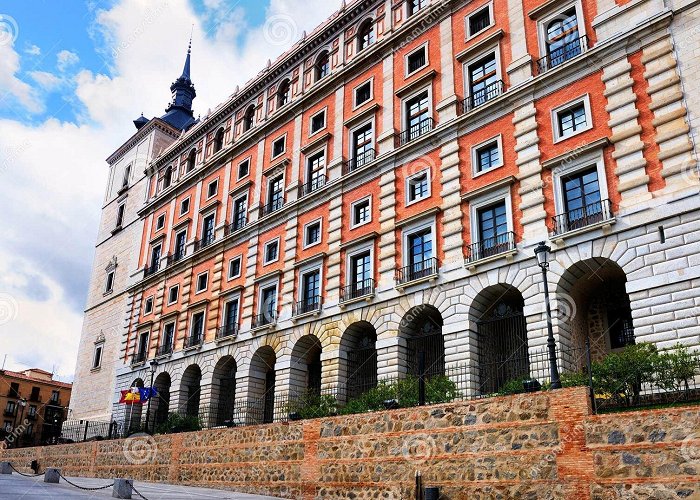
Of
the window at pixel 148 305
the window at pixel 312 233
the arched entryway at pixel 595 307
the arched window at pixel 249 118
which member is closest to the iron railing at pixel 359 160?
the window at pixel 312 233

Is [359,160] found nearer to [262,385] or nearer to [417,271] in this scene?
[417,271]

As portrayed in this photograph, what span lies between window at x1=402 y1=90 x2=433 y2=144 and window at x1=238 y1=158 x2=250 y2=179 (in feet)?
42.4

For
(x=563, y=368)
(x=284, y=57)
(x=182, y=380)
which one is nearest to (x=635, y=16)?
(x=563, y=368)

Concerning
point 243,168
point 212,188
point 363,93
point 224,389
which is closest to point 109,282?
point 212,188

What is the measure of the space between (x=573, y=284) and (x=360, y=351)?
394 inches

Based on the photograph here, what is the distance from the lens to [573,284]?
20.7m

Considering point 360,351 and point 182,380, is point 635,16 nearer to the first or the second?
point 360,351

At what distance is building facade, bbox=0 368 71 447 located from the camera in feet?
250

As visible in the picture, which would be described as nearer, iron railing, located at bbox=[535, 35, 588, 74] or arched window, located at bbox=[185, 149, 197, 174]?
iron railing, located at bbox=[535, 35, 588, 74]

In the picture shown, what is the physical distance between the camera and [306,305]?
2983cm

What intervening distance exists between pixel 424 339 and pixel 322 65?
18893 mm

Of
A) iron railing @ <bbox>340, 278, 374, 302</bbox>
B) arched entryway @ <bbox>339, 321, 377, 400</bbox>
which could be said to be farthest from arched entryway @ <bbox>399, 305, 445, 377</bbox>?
iron railing @ <bbox>340, 278, 374, 302</bbox>

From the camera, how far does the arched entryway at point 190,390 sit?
118 ft

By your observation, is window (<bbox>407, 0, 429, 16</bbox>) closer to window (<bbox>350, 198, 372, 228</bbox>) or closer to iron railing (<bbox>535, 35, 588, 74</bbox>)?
iron railing (<bbox>535, 35, 588, 74</bbox>)
